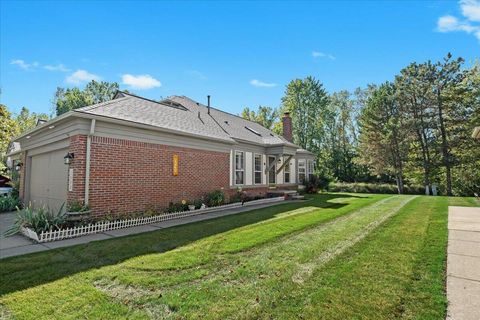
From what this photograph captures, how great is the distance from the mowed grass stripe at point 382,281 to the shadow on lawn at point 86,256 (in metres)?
3.58

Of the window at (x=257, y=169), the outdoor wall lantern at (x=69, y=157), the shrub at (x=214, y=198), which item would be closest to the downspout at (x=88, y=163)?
the outdoor wall lantern at (x=69, y=157)

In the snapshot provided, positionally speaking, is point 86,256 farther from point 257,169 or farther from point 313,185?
point 313,185

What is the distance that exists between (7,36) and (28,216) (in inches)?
353

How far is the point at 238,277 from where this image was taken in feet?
13.6

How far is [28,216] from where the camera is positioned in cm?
714

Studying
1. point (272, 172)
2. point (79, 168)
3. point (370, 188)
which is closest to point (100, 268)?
point (79, 168)

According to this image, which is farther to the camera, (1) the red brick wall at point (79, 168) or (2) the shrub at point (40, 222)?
(1) the red brick wall at point (79, 168)

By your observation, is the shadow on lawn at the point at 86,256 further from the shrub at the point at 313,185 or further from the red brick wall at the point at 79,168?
the shrub at the point at 313,185

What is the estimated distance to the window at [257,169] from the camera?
16.5m

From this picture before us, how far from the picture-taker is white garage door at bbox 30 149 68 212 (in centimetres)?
901

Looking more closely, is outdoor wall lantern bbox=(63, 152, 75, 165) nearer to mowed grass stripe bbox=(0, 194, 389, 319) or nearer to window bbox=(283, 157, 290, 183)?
mowed grass stripe bbox=(0, 194, 389, 319)

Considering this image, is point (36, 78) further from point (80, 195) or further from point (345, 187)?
point (345, 187)

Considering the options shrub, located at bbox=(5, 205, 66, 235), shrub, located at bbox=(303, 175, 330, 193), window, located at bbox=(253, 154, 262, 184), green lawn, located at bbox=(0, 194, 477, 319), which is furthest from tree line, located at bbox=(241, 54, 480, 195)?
shrub, located at bbox=(5, 205, 66, 235)

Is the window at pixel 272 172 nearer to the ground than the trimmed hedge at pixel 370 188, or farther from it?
farther from it
